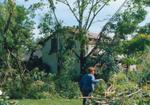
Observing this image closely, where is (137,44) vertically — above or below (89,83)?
above

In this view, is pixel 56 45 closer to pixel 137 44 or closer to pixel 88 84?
pixel 137 44

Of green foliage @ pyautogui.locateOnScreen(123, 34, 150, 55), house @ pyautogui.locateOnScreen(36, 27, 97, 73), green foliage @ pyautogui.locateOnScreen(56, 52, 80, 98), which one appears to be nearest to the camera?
green foliage @ pyautogui.locateOnScreen(56, 52, 80, 98)

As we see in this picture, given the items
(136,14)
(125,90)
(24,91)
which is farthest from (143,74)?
(136,14)

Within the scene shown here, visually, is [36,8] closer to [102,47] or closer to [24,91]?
[102,47]

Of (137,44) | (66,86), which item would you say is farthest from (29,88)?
(137,44)

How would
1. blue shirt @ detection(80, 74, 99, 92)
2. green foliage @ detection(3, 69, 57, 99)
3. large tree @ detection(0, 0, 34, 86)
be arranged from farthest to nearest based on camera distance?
large tree @ detection(0, 0, 34, 86) → green foliage @ detection(3, 69, 57, 99) → blue shirt @ detection(80, 74, 99, 92)

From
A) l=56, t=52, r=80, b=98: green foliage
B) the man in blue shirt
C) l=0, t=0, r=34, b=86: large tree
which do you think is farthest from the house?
the man in blue shirt

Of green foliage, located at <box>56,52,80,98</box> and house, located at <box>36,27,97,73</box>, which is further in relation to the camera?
house, located at <box>36,27,97,73</box>

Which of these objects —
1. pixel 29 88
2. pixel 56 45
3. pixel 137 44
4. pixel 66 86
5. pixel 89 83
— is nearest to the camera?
pixel 89 83

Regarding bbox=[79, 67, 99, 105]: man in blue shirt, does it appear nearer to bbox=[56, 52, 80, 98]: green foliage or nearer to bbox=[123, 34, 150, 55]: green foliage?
bbox=[56, 52, 80, 98]: green foliage

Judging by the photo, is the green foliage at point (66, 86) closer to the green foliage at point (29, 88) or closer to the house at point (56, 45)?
the green foliage at point (29, 88)

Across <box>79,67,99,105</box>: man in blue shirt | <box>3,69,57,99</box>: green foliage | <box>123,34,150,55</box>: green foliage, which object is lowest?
<box>3,69,57,99</box>: green foliage

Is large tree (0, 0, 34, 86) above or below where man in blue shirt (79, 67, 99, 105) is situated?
above

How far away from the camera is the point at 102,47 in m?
42.6
